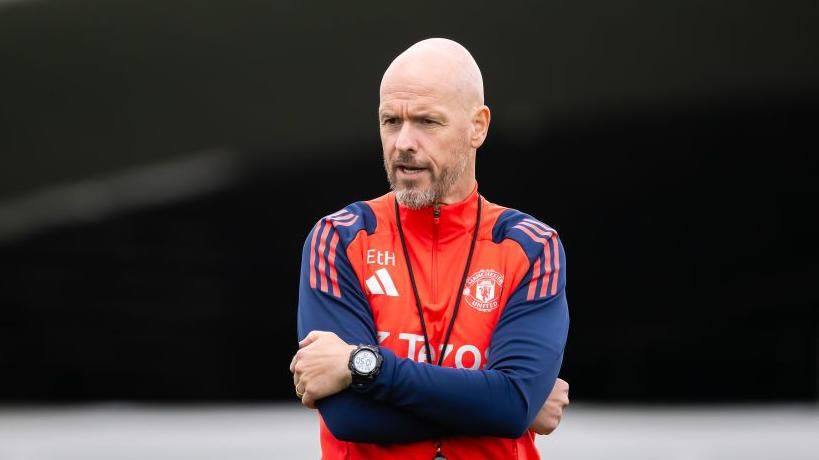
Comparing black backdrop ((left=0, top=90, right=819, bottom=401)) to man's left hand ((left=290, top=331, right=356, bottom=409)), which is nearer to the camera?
man's left hand ((left=290, top=331, right=356, bottom=409))

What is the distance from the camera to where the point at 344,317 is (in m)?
2.65

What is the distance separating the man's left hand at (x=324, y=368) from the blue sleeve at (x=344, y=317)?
30mm

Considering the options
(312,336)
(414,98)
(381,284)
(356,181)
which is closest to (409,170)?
(414,98)

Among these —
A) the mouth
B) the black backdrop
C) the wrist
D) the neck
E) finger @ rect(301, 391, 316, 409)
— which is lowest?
the black backdrop

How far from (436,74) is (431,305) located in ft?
1.74

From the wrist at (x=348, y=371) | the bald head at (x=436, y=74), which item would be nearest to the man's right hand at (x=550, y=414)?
the wrist at (x=348, y=371)

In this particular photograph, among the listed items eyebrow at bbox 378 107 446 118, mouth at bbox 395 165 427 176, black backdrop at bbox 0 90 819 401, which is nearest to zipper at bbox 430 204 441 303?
mouth at bbox 395 165 427 176

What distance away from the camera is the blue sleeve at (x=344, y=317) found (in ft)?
8.38

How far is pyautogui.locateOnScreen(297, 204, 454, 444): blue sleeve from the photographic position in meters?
2.55

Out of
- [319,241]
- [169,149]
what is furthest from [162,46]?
[319,241]

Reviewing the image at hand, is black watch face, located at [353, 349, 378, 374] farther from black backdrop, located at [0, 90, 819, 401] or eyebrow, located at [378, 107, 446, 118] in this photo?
black backdrop, located at [0, 90, 819, 401]

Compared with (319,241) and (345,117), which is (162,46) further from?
(319,241)

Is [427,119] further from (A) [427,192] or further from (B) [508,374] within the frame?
(B) [508,374]

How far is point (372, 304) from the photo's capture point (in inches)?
107
